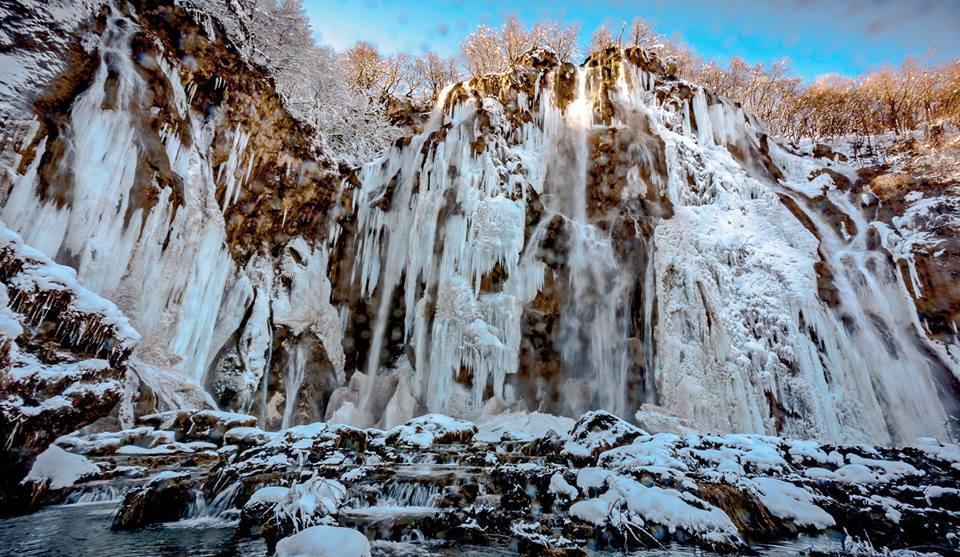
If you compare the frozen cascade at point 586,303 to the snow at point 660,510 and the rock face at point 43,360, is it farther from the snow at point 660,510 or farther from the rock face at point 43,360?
the rock face at point 43,360

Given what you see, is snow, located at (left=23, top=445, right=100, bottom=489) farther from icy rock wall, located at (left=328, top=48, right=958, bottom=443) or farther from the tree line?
the tree line

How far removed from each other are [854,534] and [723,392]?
7.61 metres

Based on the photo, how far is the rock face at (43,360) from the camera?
4.61m

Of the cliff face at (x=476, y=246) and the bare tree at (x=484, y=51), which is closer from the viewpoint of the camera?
the cliff face at (x=476, y=246)

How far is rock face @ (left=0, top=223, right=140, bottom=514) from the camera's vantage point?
181 inches

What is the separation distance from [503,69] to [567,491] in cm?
2315

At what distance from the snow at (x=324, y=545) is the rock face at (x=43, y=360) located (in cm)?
329

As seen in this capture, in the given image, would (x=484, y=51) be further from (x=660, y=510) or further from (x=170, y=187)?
(x=660, y=510)

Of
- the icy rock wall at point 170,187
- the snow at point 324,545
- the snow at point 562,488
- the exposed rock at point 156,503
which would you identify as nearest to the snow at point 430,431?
the snow at point 562,488

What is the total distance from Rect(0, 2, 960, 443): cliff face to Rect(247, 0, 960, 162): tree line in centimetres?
211

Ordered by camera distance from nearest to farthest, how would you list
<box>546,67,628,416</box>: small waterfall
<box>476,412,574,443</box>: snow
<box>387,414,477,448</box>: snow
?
<box>387,414,477,448</box>: snow → <box>476,412,574,443</box>: snow → <box>546,67,628,416</box>: small waterfall

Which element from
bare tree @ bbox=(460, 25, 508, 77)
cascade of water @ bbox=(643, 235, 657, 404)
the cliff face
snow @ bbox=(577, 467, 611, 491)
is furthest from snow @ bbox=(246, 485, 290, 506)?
bare tree @ bbox=(460, 25, 508, 77)

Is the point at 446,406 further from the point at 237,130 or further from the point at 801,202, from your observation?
the point at 801,202

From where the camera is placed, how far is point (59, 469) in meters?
6.17
